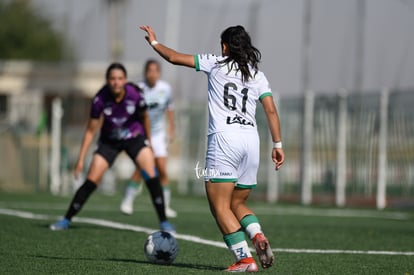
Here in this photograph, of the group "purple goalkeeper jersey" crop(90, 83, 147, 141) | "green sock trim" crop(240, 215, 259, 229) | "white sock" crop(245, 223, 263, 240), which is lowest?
"white sock" crop(245, 223, 263, 240)

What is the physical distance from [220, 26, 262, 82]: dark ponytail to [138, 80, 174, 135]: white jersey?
7.50 m

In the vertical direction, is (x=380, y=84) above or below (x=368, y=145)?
above

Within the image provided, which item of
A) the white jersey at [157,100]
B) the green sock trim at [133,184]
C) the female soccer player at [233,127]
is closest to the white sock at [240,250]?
the female soccer player at [233,127]

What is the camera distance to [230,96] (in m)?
8.39

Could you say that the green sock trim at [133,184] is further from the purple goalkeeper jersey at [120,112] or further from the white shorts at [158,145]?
the purple goalkeeper jersey at [120,112]

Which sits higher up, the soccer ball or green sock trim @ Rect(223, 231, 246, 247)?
green sock trim @ Rect(223, 231, 246, 247)

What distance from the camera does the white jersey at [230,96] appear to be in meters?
8.38

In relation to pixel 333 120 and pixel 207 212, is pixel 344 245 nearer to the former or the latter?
pixel 207 212

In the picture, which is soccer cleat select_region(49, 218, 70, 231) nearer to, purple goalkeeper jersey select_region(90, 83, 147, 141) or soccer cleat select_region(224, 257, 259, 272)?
purple goalkeeper jersey select_region(90, 83, 147, 141)

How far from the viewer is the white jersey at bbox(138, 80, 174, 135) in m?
16.1

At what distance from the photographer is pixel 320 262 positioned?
928 centimetres

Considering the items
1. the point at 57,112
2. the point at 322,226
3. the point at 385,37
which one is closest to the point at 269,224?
the point at 322,226

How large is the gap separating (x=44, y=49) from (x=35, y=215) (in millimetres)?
60876

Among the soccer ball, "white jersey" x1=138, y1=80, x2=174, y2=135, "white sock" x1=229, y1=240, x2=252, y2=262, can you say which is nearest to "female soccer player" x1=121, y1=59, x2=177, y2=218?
"white jersey" x1=138, y1=80, x2=174, y2=135
